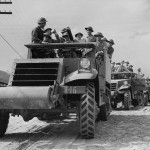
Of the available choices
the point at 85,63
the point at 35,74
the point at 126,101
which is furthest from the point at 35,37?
the point at 126,101

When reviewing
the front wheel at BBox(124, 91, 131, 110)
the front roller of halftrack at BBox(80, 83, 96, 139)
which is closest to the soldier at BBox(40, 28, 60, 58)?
the front roller of halftrack at BBox(80, 83, 96, 139)

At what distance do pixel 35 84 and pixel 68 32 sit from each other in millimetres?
1979

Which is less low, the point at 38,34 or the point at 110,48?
the point at 110,48

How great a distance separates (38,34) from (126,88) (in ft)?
24.3

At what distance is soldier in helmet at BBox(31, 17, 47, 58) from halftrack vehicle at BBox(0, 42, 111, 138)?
863mm

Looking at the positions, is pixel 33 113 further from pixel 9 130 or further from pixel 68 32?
pixel 68 32

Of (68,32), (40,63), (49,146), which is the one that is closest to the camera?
(49,146)

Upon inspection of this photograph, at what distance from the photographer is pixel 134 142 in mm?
6480

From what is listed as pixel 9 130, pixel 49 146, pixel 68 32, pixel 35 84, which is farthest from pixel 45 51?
pixel 49 146

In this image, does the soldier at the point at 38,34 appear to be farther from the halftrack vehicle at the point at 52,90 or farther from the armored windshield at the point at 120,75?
the armored windshield at the point at 120,75

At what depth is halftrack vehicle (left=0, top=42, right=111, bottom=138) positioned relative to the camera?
6.39 m

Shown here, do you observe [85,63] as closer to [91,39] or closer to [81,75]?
[81,75]

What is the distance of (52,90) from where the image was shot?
21.4ft

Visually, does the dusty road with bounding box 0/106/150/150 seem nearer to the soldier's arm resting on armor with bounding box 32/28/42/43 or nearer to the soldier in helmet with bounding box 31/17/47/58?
the soldier in helmet with bounding box 31/17/47/58
